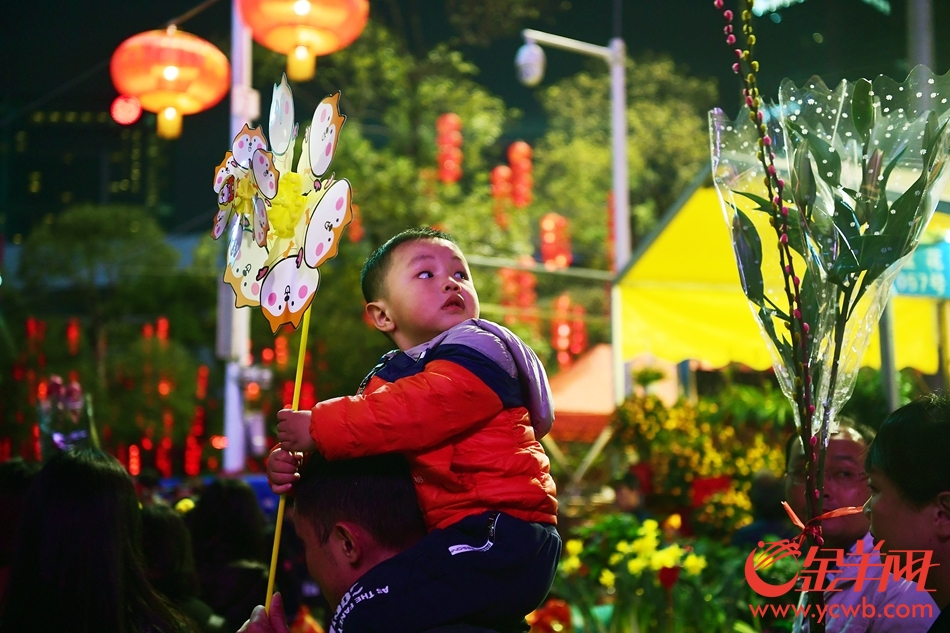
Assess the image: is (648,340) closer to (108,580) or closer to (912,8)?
(912,8)

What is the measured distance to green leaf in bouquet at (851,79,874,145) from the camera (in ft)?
7.20

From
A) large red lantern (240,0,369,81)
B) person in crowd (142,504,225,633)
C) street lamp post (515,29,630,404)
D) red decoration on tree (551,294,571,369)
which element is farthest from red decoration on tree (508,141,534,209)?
person in crowd (142,504,225,633)

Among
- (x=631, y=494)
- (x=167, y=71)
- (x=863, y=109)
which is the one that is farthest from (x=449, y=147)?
(x=863, y=109)

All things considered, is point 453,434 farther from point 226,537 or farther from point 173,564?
point 226,537

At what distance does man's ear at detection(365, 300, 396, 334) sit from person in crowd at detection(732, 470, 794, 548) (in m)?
3.10

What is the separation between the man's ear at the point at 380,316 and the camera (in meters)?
2.40

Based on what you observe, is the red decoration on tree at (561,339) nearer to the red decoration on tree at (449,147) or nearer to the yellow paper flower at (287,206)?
the red decoration on tree at (449,147)

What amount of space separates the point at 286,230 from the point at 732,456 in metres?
5.89

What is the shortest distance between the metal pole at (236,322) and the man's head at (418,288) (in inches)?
288

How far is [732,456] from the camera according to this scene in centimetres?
752

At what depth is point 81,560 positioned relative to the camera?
2.25m

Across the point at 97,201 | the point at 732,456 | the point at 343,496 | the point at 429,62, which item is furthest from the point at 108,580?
the point at 97,201

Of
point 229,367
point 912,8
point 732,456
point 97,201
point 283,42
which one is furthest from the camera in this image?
point 97,201

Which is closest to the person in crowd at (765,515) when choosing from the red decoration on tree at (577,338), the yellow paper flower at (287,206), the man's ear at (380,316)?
the man's ear at (380,316)
